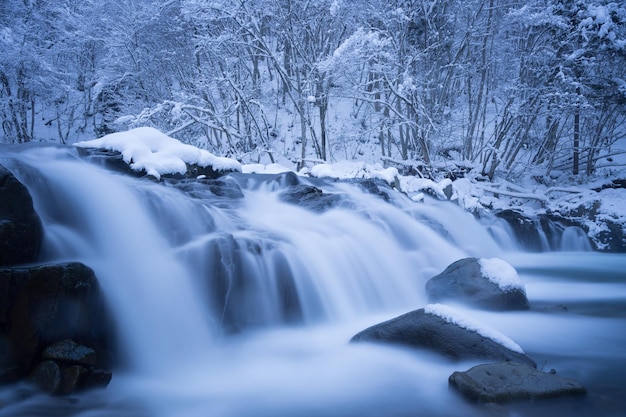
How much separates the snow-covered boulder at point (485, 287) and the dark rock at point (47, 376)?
3785 millimetres

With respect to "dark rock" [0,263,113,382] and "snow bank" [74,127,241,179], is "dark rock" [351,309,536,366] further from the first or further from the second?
"snow bank" [74,127,241,179]

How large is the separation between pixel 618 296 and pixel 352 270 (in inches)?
134

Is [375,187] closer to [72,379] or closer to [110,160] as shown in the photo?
[110,160]

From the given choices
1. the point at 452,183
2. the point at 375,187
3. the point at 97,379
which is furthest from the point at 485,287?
the point at 452,183

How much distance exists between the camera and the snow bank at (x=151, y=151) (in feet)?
22.1

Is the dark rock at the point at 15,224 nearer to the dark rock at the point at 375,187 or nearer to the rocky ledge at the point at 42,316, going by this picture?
the rocky ledge at the point at 42,316

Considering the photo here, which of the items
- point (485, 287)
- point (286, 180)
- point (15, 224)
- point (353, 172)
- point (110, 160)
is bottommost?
point (485, 287)

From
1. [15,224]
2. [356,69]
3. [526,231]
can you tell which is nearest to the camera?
[15,224]

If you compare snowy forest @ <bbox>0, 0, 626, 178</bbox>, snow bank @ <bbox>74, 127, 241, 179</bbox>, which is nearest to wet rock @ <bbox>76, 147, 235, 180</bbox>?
snow bank @ <bbox>74, 127, 241, 179</bbox>

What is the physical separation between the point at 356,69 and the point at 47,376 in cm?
1415

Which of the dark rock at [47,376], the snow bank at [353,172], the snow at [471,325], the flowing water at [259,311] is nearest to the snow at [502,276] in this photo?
the flowing water at [259,311]

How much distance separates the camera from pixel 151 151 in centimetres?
726

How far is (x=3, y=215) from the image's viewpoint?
10.5ft

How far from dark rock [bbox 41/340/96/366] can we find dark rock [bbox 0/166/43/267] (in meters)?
0.68
